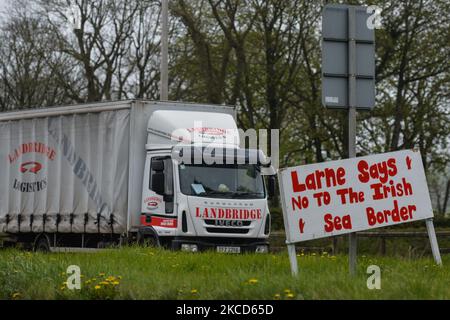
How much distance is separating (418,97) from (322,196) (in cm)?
2984

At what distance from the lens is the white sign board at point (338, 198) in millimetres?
11742

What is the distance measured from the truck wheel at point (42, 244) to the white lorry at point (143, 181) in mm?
27

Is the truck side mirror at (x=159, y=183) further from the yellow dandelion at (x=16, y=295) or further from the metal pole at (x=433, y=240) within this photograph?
the yellow dandelion at (x=16, y=295)

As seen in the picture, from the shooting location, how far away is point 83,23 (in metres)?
51.4

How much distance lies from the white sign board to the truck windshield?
28.0 ft

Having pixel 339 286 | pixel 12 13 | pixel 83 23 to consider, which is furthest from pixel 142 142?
pixel 12 13

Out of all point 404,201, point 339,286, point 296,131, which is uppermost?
point 296,131

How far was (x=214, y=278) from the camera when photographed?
1120cm

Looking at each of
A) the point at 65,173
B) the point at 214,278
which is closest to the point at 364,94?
the point at 214,278

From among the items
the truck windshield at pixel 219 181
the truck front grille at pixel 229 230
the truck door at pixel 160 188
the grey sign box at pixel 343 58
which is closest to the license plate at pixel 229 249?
the truck front grille at pixel 229 230

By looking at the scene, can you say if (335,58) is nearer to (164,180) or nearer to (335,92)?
(335,92)

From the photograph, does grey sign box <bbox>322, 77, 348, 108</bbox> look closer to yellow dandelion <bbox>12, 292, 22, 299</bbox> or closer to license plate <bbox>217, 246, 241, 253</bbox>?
yellow dandelion <bbox>12, 292, 22, 299</bbox>

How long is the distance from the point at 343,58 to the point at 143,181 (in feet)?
31.2

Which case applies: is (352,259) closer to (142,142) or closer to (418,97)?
(142,142)
